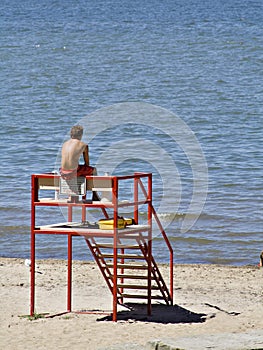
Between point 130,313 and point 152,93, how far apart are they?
31799mm

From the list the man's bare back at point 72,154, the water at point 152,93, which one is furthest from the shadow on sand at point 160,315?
the water at point 152,93

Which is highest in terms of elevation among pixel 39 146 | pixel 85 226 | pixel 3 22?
pixel 3 22

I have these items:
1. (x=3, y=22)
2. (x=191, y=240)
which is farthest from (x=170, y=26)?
(x=191, y=240)

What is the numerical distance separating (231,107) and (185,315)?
27577 mm

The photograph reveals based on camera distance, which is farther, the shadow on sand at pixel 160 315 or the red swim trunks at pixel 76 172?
the shadow on sand at pixel 160 315

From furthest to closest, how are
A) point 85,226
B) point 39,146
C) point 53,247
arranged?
1. point 39,146
2. point 53,247
3. point 85,226

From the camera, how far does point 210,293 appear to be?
13.4 metres

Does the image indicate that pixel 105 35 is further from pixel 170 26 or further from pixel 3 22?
pixel 3 22

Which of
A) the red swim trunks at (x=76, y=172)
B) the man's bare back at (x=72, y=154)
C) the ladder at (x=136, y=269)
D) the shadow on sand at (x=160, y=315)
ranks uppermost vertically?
the man's bare back at (x=72, y=154)

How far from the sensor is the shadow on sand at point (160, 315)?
38.7 feet

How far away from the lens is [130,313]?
40.0 feet

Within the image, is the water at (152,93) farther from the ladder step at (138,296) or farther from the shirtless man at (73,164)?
the shirtless man at (73,164)

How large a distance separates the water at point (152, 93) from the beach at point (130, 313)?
2088 mm

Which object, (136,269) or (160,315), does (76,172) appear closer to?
(136,269)
